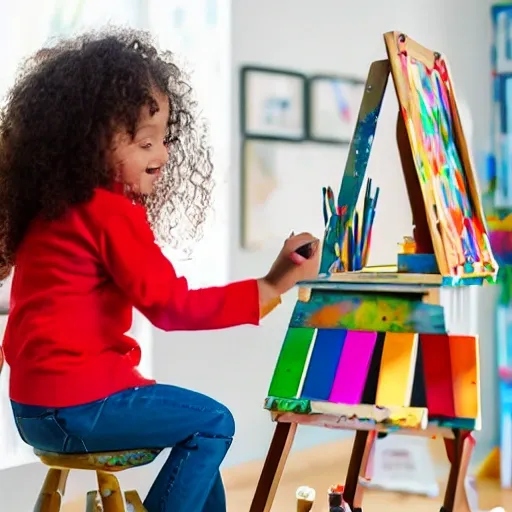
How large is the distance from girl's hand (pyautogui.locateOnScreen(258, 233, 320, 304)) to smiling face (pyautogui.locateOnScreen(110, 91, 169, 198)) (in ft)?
0.80

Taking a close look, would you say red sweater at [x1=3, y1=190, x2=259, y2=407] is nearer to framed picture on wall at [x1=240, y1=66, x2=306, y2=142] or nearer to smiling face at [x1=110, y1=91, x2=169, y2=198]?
smiling face at [x1=110, y1=91, x2=169, y2=198]

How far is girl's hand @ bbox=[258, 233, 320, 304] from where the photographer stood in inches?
56.2

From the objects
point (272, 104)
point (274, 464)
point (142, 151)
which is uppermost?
point (272, 104)

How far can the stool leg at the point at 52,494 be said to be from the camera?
4.61ft

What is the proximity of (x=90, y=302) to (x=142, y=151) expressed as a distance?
0.25 m

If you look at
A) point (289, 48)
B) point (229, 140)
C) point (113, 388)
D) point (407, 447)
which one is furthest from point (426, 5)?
point (113, 388)

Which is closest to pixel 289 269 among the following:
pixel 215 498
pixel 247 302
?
pixel 247 302

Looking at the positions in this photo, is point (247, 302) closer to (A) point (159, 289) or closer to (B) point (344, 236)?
(A) point (159, 289)

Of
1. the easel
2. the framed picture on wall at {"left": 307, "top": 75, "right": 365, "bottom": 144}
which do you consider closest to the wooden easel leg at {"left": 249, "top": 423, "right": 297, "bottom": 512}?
the easel

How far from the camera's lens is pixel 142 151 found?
1417 millimetres

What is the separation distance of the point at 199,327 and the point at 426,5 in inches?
83.5

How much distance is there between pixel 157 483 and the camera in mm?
1368

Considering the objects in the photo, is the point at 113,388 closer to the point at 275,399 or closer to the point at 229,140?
the point at 275,399

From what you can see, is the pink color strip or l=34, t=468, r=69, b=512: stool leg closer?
l=34, t=468, r=69, b=512: stool leg
